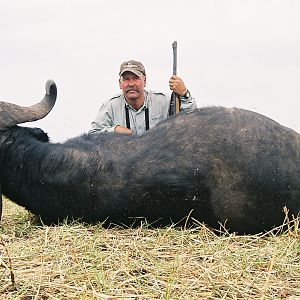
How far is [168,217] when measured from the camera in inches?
189

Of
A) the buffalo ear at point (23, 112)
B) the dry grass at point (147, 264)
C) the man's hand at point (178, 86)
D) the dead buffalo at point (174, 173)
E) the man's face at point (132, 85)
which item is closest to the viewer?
the dry grass at point (147, 264)

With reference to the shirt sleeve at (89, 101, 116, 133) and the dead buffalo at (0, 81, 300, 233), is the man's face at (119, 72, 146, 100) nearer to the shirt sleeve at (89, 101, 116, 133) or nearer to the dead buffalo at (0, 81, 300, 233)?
the shirt sleeve at (89, 101, 116, 133)

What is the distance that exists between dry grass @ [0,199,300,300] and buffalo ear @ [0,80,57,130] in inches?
37.6

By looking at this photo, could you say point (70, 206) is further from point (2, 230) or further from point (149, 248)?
point (149, 248)

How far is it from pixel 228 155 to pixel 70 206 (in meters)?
1.37

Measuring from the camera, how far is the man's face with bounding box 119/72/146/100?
7375mm

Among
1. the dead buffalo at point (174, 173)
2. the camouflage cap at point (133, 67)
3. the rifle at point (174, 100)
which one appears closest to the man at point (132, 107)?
the camouflage cap at point (133, 67)

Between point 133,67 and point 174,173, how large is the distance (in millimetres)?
3010

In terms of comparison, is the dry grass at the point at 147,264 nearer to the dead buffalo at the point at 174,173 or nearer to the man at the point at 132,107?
the dead buffalo at the point at 174,173

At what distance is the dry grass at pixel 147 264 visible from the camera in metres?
3.20

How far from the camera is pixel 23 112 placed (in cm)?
518

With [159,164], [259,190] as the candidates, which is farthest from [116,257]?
[259,190]

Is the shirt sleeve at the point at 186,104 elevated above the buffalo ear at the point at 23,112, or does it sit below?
below

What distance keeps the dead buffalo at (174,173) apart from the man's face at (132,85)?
229 cm
